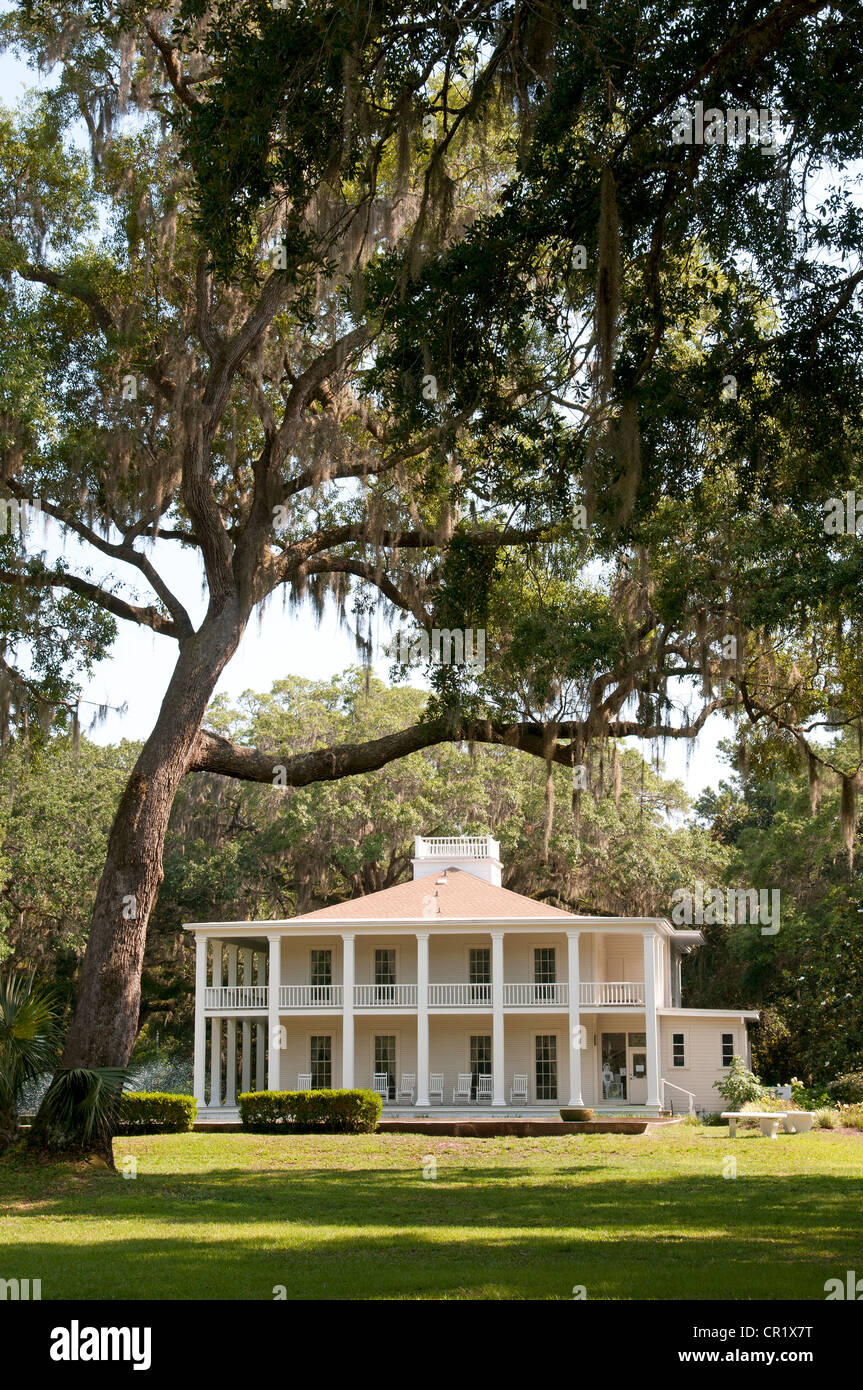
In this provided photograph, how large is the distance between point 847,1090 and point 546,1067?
6726mm

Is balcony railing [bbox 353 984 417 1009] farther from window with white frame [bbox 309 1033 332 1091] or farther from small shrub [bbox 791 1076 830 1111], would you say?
small shrub [bbox 791 1076 830 1111]

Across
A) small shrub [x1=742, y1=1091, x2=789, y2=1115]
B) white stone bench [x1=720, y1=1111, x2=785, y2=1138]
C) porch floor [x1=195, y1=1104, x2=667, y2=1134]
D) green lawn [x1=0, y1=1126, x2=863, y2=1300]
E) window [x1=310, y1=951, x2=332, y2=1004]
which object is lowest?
porch floor [x1=195, y1=1104, x2=667, y2=1134]

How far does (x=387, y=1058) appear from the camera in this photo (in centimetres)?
3033

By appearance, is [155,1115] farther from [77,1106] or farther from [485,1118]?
[77,1106]

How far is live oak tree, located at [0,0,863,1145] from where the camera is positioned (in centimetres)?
893

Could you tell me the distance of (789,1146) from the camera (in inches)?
752

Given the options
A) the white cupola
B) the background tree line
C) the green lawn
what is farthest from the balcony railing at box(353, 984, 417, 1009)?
the green lawn

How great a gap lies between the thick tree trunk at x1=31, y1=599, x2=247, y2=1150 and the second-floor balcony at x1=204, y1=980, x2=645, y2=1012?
48.4 feet

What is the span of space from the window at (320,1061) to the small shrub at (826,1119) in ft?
37.6

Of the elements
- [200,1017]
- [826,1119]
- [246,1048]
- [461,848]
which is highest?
[461,848]

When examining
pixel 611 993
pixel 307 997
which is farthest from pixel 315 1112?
pixel 611 993

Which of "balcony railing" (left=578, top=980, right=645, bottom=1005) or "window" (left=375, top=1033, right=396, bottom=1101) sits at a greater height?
"balcony railing" (left=578, top=980, right=645, bottom=1005)

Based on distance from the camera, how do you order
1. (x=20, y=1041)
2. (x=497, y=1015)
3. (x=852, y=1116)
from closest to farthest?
(x=20, y=1041)
(x=852, y=1116)
(x=497, y=1015)

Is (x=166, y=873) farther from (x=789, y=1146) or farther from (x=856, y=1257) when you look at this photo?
(x=856, y=1257)
